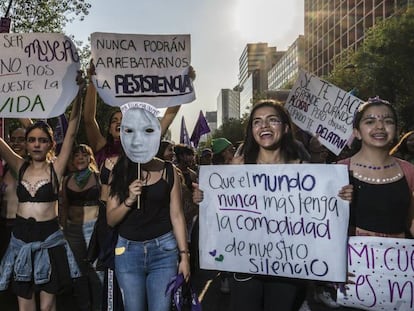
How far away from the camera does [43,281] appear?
361cm

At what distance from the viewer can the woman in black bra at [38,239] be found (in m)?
3.60

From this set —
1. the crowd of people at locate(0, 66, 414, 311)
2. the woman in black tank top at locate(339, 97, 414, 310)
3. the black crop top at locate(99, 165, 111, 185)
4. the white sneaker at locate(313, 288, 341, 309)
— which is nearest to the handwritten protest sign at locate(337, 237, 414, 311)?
the woman in black tank top at locate(339, 97, 414, 310)

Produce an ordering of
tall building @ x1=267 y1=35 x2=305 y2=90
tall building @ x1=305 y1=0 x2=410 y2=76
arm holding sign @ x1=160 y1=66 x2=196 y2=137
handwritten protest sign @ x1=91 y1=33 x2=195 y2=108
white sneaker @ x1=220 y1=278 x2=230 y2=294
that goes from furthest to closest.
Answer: tall building @ x1=267 y1=35 x2=305 y2=90 < tall building @ x1=305 y1=0 x2=410 y2=76 < white sneaker @ x1=220 y1=278 x2=230 y2=294 < handwritten protest sign @ x1=91 y1=33 x2=195 y2=108 < arm holding sign @ x1=160 y1=66 x2=196 y2=137

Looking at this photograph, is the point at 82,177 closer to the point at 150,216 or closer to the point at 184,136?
→ the point at 150,216

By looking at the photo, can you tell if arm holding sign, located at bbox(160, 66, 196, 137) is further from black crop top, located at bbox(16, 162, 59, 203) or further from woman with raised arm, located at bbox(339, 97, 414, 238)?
woman with raised arm, located at bbox(339, 97, 414, 238)

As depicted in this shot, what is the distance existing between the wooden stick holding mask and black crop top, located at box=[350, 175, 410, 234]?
4.25 ft

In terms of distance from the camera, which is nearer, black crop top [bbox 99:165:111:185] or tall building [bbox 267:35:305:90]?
black crop top [bbox 99:165:111:185]

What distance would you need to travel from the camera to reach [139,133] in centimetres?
317

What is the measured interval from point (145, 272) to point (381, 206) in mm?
1509

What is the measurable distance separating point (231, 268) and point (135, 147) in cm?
98

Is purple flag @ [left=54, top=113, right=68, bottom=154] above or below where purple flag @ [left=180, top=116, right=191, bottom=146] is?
below

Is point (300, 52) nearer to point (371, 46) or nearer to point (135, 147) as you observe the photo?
point (371, 46)

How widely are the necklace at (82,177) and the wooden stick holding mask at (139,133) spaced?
2039 mm

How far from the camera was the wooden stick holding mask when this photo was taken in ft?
10.3
